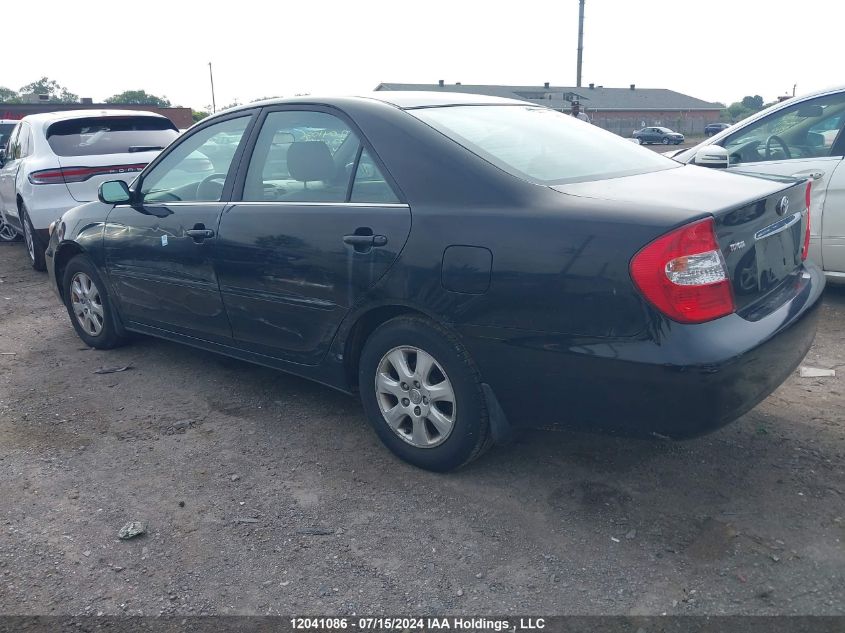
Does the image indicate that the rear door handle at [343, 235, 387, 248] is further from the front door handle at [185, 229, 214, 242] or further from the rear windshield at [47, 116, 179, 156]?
the rear windshield at [47, 116, 179, 156]

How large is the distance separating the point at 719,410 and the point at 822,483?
89 cm

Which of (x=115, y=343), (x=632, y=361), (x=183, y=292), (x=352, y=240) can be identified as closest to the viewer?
(x=632, y=361)

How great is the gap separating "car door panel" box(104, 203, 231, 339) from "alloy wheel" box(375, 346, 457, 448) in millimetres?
1200

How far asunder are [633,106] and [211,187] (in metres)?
68.9

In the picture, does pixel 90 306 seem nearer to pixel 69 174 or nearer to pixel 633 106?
pixel 69 174

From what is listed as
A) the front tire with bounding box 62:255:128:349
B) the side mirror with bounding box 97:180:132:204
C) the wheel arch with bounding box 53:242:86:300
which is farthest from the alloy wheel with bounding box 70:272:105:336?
the side mirror with bounding box 97:180:132:204

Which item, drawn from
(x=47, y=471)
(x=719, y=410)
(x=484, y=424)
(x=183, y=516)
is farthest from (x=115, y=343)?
(x=719, y=410)

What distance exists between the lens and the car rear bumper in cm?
274

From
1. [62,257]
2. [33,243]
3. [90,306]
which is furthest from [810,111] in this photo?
[33,243]

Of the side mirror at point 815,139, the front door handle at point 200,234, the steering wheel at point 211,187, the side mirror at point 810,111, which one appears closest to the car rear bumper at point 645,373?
the front door handle at point 200,234

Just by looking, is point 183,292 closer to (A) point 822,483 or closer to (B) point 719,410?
(B) point 719,410

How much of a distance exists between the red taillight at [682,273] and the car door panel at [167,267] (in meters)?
2.41

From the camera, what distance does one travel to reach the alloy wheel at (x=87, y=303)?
5441 mm

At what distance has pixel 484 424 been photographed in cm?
328
